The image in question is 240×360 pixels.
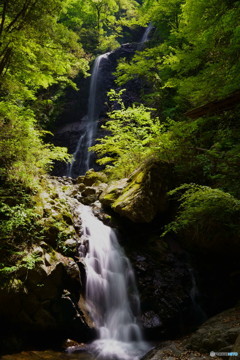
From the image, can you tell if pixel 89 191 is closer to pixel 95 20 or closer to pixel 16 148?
pixel 16 148

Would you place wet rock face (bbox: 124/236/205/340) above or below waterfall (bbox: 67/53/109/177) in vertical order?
below

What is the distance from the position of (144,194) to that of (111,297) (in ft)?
Result: 10.3

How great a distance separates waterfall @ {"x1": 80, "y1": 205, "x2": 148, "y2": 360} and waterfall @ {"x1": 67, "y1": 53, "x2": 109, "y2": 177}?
10276 mm

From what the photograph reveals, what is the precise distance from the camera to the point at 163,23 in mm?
13500

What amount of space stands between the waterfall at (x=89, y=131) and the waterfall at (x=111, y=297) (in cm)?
1028

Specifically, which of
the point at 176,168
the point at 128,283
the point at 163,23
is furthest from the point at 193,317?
the point at 163,23

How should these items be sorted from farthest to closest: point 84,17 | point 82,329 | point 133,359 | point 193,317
A: point 84,17 < point 193,317 < point 82,329 < point 133,359

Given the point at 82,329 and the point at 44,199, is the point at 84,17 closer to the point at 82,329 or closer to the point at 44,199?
the point at 44,199

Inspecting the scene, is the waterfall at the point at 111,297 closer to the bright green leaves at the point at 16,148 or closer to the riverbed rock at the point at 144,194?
the riverbed rock at the point at 144,194

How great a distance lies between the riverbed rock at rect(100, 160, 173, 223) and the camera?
22.7ft

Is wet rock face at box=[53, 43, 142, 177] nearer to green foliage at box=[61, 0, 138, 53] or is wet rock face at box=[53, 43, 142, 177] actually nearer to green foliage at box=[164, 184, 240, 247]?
green foliage at box=[61, 0, 138, 53]

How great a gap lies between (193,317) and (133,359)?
2419 mm

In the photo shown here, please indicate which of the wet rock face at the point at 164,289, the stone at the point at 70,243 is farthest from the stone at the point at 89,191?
the stone at the point at 70,243

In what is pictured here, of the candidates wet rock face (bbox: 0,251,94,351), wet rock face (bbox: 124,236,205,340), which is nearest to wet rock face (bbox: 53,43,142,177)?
wet rock face (bbox: 124,236,205,340)
